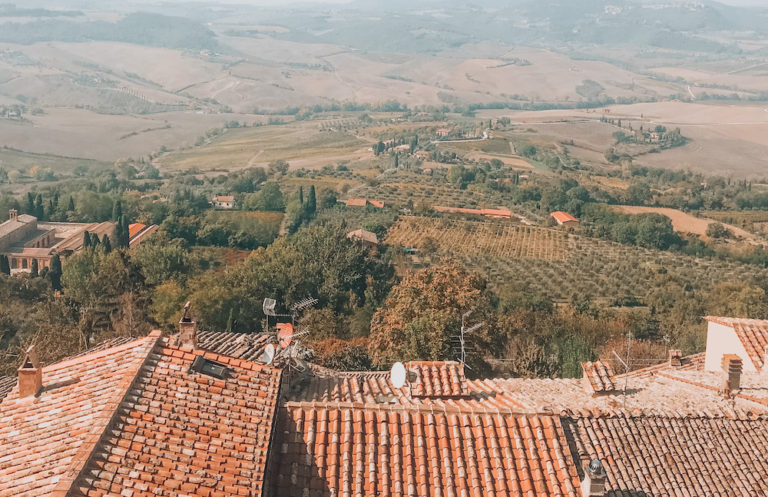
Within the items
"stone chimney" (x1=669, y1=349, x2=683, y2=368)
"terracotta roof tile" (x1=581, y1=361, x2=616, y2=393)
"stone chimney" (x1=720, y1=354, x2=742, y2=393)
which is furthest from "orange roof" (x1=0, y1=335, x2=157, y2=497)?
"stone chimney" (x1=669, y1=349, x2=683, y2=368)

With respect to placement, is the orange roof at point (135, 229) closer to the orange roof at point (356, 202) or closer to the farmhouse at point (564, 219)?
the orange roof at point (356, 202)

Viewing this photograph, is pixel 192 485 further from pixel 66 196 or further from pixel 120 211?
pixel 66 196

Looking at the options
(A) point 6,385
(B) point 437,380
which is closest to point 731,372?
(B) point 437,380

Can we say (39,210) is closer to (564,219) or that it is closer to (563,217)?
(564,219)

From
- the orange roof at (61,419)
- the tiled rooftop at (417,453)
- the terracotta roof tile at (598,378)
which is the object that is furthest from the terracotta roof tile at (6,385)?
the terracotta roof tile at (598,378)

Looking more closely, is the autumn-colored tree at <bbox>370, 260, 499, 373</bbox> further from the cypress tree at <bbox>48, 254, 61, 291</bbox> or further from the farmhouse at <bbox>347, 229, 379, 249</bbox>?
the farmhouse at <bbox>347, 229, 379, 249</bbox>

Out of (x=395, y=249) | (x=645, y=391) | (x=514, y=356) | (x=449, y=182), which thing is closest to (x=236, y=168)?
(x=449, y=182)
